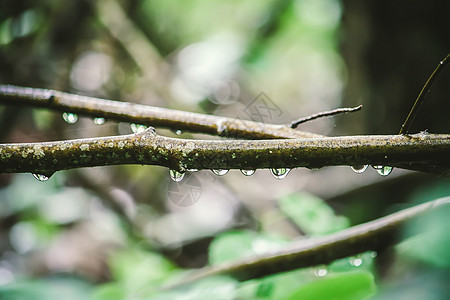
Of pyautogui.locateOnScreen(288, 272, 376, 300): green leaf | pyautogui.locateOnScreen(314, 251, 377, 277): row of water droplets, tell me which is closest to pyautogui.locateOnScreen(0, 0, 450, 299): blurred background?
pyautogui.locateOnScreen(314, 251, 377, 277): row of water droplets

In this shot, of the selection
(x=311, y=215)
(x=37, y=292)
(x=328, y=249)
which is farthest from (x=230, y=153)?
(x=37, y=292)

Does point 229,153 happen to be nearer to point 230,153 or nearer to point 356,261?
point 230,153

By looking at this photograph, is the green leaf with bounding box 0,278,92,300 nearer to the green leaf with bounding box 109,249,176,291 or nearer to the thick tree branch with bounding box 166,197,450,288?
the green leaf with bounding box 109,249,176,291

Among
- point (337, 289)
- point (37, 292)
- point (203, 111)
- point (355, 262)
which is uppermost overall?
point (203, 111)

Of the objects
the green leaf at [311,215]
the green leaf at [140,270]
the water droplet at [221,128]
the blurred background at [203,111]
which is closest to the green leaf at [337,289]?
the blurred background at [203,111]

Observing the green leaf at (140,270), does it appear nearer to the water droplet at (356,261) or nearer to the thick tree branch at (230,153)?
the water droplet at (356,261)

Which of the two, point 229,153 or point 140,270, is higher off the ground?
point 140,270

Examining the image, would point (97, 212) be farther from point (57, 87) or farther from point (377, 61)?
point (377, 61)

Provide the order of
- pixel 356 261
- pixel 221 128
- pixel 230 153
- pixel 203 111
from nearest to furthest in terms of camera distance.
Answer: pixel 230 153 < pixel 221 128 < pixel 356 261 < pixel 203 111
